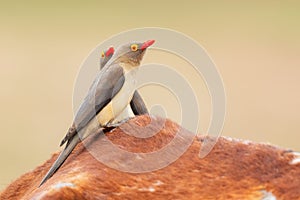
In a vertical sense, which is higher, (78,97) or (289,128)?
(78,97)

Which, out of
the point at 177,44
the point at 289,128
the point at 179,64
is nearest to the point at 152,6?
the point at 179,64

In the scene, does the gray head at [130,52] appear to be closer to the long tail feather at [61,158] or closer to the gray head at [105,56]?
the gray head at [105,56]

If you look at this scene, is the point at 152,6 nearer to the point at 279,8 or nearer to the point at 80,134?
the point at 279,8

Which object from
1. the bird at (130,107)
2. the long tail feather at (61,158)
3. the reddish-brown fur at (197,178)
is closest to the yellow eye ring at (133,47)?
the bird at (130,107)

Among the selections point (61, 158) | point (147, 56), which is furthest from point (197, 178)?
point (147, 56)

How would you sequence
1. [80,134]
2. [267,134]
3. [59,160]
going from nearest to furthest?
1. [59,160]
2. [80,134]
3. [267,134]

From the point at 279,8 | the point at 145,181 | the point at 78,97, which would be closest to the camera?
the point at 145,181

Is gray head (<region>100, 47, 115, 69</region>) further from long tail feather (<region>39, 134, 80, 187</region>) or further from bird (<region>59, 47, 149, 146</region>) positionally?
long tail feather (<region>39, 134, 80, 187</region>)

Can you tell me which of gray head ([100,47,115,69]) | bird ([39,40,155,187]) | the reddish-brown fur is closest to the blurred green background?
gray head ([100,47,115,69])
